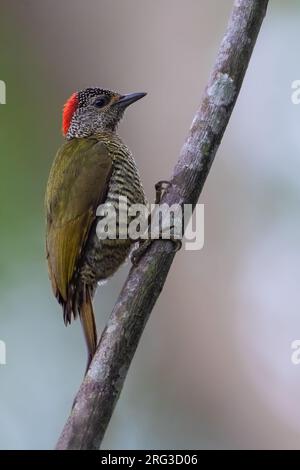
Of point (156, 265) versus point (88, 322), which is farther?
point (88, 322)

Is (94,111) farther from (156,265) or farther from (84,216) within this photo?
(156,265)

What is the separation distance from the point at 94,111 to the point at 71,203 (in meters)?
0.90

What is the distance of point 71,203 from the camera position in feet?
12.6

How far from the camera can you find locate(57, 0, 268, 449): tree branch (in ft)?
8.16

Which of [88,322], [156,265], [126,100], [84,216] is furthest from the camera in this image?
[126,100]

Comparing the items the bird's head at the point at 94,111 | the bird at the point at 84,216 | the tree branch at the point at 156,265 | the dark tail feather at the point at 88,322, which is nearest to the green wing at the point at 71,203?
the bird at the point at 84,216

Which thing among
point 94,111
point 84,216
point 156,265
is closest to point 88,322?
point 84,216

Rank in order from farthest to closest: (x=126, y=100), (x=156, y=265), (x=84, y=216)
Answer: (x=126, y=100), (x=84, y=216), (x=156, y=265)

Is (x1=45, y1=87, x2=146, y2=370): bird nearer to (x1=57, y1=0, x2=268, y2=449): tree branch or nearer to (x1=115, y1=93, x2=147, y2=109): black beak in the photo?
(x1=115, y1=93, x2=147, y2=109): black beak

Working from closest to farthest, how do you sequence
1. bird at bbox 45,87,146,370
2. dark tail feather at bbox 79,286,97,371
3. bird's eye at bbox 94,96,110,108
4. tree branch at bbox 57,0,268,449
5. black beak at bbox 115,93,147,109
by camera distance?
tree branch at bbox 57,0,268,449 < dark tail feather at bbox 79,286,97,371 < bird at bbox 45,87,146,370 < black beak at bbox 115,93,147,109 < bird's eye at bbox 94,96,110,108

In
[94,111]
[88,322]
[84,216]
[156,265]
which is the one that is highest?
[94,111]

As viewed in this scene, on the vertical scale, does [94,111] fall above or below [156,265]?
above

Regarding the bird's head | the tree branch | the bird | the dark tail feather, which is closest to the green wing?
the bird

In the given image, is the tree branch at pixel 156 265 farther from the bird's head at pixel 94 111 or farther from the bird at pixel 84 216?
the bird's head at pixel 94 111
